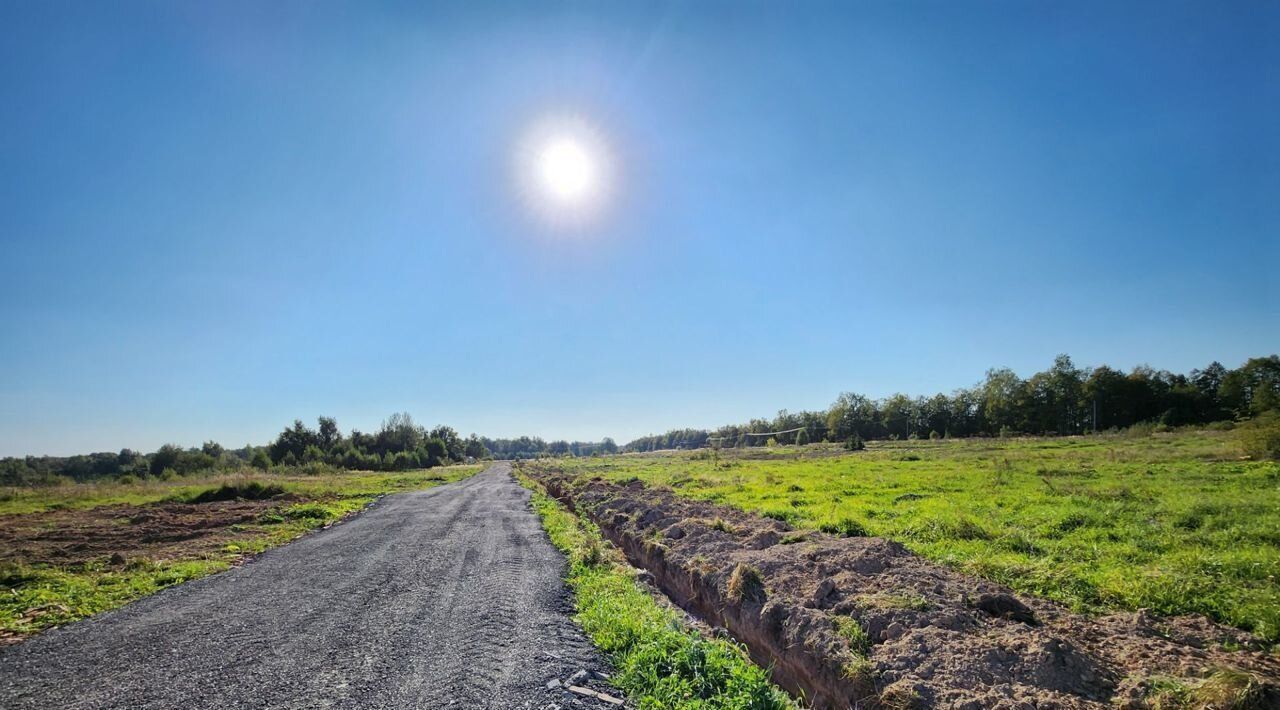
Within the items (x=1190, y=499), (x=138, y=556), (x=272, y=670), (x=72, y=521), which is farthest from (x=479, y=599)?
(x=72, y=521)

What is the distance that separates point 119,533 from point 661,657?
23423 mm

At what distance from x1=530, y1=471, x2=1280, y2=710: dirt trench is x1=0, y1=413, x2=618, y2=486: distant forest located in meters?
78.1

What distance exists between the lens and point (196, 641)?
7.80 meters

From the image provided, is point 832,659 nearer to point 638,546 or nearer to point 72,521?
point 638,546

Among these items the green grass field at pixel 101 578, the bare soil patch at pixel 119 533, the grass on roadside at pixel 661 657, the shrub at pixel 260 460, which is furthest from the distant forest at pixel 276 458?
the grass on roadside at pixel 661 657

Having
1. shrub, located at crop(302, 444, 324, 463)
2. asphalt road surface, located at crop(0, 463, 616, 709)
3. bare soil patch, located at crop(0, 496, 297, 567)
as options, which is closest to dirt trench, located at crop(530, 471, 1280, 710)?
asphalt road surface, located at crop(0, 463, 616, 709)

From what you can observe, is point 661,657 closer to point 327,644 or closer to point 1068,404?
point 327,644

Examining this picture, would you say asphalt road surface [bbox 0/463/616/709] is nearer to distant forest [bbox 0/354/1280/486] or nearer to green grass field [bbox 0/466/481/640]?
green grass field [bbox 0/466/481/640]

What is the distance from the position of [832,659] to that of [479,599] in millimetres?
6884

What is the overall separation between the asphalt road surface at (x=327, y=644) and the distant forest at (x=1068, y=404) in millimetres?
73069

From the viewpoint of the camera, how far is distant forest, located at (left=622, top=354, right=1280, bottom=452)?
78.9 metres

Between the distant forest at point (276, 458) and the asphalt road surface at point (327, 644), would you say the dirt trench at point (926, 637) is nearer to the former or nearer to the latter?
the asphalt road surface at point (327, 644)

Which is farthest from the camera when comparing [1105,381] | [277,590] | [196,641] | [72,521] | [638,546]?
[1105,381]

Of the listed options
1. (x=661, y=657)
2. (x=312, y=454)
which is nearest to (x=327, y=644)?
(x=661, y=657)
